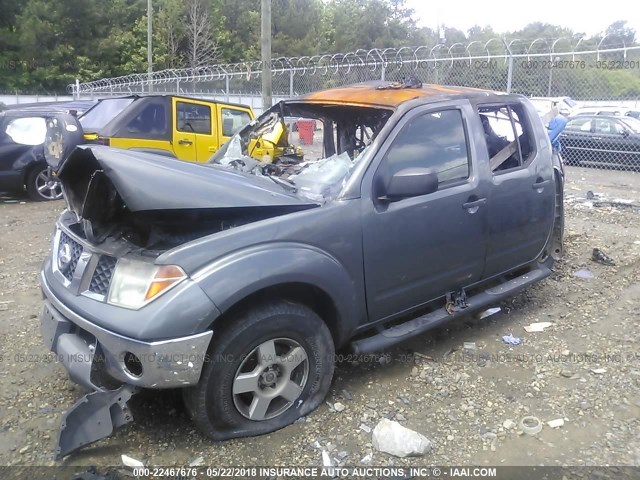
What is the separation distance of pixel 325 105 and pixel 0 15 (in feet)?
137

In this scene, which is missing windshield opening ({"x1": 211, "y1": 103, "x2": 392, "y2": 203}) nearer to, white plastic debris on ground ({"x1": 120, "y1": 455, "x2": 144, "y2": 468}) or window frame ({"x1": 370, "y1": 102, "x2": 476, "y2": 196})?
window frame ({"x1": 370, "y1": 102, "x2": 476, "y2": 196})

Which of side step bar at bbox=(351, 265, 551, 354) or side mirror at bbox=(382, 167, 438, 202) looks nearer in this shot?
side mirror at bbox=(382, 167, 438, 202)

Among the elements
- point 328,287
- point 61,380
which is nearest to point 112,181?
point 328,287

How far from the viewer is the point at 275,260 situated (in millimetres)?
2754

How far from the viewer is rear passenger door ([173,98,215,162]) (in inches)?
342

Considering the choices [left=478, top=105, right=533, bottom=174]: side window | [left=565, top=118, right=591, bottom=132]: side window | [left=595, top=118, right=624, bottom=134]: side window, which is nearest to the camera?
[left=478, top=105, right=533, bottom=174]: side window

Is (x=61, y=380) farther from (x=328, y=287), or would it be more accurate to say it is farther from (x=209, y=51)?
(x=209, y=51)

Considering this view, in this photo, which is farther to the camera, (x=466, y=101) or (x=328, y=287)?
(x=466, y=101)

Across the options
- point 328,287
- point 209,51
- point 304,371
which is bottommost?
point 304,371

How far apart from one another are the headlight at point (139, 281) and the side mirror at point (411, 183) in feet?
4.23

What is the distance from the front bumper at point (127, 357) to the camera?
8.22ft

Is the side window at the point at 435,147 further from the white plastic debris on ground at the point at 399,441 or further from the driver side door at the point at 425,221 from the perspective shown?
the white plastic debris on ground at the point at 399,441

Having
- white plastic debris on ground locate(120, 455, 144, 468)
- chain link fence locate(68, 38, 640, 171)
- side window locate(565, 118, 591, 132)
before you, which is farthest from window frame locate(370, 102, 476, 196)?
side window locate(565, 118, 591, 132)

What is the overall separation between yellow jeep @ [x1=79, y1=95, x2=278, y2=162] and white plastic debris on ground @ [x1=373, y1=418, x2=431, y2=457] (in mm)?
6418
